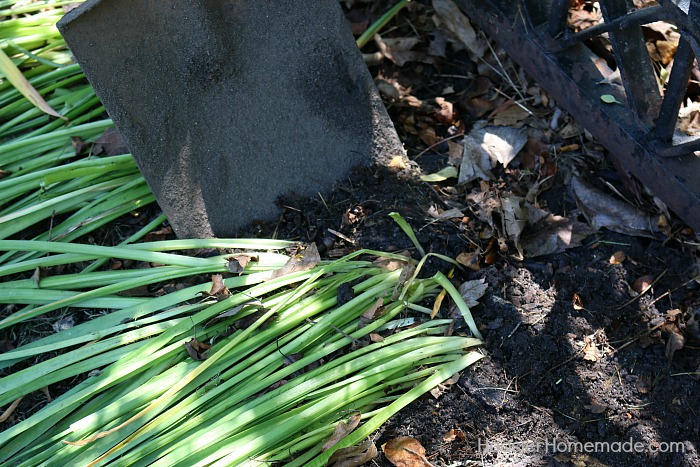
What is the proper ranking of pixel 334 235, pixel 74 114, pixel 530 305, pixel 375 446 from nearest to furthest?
pixel 375 446, pixel 530 305, pixel 334 235, pixel 74 114

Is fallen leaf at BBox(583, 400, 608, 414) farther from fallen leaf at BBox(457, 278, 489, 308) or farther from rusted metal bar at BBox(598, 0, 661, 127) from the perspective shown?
rusted metal bar at BBox(598, 0, 661, 127)

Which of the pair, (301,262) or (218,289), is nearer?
(218,289)

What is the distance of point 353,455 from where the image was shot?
5.37 feet

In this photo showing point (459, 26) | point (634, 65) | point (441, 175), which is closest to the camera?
point (634, 65)

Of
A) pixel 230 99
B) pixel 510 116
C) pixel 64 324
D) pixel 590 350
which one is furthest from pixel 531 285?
pixel 64 324

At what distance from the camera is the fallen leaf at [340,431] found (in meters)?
1.62

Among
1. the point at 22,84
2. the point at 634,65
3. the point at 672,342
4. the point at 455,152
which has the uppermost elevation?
the point at 22,84

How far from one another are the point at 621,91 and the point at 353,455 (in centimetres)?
134

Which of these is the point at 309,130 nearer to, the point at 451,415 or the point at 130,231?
the point at 130,231

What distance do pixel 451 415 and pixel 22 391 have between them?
113 cm

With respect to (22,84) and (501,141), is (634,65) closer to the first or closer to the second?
(501,141)

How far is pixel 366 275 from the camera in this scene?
196 cm

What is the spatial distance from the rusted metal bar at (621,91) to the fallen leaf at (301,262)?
94 cm

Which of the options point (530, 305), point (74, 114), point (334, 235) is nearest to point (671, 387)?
point (530, 305)
